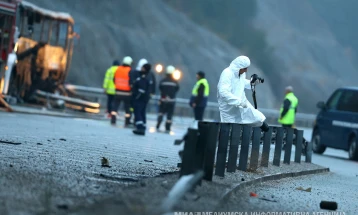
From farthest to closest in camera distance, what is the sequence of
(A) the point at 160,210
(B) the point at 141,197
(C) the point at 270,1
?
(C) the point at 270,1
(B) the point at 141,197
(A) the point at 160,210

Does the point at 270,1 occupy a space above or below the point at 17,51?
above

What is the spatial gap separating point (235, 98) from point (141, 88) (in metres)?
10.9

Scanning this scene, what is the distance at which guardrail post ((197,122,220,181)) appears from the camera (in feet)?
33.7

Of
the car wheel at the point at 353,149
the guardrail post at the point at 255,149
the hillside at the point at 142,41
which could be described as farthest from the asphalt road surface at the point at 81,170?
the hillside at the point at 142,41

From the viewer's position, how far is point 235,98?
14016 mm

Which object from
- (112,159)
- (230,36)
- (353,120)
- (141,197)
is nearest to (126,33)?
(230,36)

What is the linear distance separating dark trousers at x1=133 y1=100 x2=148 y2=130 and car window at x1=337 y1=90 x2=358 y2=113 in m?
5.07

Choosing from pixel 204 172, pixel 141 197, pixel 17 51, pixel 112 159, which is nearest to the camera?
pixel 141 197

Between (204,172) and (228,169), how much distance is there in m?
2.38

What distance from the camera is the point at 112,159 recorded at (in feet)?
46.6

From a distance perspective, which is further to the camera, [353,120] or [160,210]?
[353,120]

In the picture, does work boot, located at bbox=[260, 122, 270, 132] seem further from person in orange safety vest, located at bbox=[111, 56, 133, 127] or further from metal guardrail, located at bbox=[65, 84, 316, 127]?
metal guardrail, located at bbox=[65, 84, 316, 127]

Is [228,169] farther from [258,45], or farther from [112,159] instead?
[258,45]

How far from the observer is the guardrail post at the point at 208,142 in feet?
33.7
